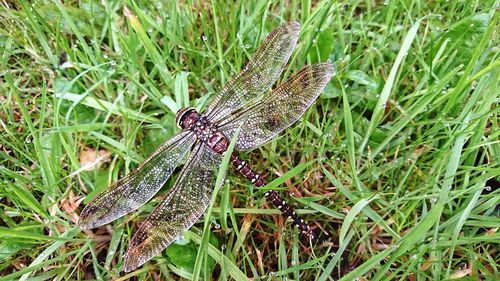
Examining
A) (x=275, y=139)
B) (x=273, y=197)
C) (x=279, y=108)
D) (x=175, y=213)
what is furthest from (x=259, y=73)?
(x=175, y=213)

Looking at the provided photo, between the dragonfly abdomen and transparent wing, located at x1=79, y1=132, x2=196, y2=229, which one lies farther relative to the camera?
the dragonfly abdomen

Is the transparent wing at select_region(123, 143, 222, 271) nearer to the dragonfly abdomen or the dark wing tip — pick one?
the dragonfly abdomen

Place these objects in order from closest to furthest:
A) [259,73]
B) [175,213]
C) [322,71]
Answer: [175,213] < [322,71] < [259,73]

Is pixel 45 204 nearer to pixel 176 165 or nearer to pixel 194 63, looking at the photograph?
pixel 176 165

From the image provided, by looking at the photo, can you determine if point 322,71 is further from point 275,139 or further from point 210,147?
point 210,147

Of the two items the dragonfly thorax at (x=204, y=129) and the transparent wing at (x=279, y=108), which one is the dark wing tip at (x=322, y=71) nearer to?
the transparent wing at (x=279, y=108)

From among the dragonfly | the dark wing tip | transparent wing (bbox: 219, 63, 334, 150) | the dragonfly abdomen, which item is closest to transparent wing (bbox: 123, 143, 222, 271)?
the dragonfly
